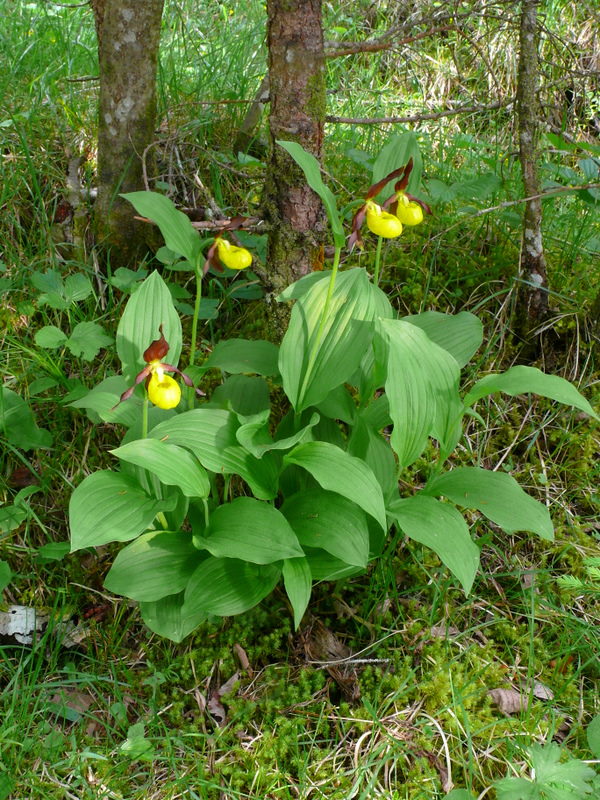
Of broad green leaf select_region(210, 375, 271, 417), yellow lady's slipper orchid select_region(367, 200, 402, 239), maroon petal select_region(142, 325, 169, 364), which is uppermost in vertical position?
yellow lady's slipper orchid select_region(367, 200, 402, 239)

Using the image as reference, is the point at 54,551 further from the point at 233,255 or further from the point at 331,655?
the point at 233,255

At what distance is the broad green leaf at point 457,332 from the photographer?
1.73 m

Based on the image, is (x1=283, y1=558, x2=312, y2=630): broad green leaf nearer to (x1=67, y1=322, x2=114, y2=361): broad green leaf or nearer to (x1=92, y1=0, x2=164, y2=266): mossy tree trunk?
(x1=67, y1=322, x2=114, y2=361): broad green leaf

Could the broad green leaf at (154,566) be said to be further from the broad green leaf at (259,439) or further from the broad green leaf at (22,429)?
the broad green leaf at (22,429)

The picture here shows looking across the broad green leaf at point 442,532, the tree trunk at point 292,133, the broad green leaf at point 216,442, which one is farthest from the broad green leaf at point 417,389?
the tree trunk at point 292,133

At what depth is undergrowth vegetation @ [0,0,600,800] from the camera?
1.42m

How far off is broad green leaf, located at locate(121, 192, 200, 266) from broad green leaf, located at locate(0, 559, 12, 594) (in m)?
0.88

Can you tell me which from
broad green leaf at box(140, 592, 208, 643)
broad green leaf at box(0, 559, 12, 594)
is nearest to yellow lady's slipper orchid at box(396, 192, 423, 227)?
broad green leaf at box(140, 592, 208, 643)

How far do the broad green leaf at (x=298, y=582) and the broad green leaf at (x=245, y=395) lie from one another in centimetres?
45

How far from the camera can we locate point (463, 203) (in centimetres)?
251

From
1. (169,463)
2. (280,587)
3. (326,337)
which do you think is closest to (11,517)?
(169,463)

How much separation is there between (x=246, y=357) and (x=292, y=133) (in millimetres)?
674

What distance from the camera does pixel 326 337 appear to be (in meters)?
1.62

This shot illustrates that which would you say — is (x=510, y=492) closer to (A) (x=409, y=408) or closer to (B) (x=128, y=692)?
(A) (x=409, y=408)
